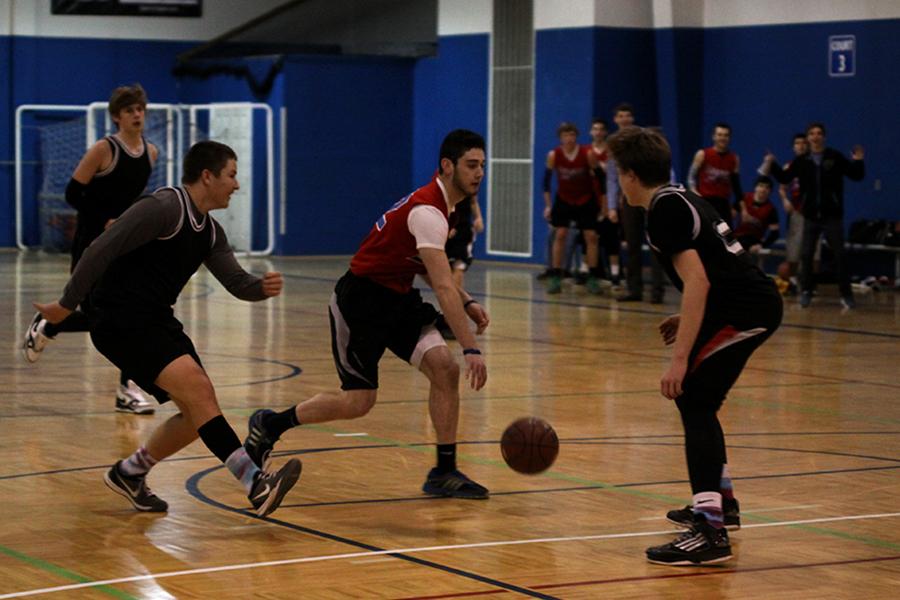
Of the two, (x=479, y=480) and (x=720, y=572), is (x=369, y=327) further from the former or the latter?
(x=720, y=572)

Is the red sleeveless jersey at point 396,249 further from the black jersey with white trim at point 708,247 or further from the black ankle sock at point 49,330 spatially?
the black ankle sock at point 49,330

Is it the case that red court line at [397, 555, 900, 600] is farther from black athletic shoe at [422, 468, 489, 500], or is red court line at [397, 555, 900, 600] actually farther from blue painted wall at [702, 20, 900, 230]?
blue painted wall at [702, 20, 900, 230]

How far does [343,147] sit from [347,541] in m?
20.7

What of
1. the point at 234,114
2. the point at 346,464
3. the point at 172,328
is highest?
the point at 234,114

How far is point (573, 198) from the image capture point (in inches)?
782

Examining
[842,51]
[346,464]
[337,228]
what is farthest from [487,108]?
[346,464]

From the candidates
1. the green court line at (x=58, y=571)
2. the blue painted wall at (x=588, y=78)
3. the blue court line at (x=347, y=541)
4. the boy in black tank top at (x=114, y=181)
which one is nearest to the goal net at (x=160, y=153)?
the blue painted wall at (x=588, y=78)

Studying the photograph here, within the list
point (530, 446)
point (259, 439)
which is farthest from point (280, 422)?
point (530, 446)

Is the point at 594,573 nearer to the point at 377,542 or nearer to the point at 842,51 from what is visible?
the point at 377,542

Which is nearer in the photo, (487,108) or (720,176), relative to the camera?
(720,176)

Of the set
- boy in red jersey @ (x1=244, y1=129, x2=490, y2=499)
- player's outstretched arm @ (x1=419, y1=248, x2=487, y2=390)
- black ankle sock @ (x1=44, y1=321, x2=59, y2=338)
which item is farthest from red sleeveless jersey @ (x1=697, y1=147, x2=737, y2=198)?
player's outstretched arm @ (x1=419, y1=248, x2=487, y2=390)

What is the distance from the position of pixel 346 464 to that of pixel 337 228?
18.7 meters

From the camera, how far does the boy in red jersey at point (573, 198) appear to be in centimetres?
1972

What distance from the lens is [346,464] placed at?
8531 millimetres
